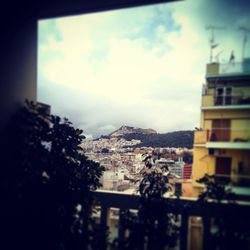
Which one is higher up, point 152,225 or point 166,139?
point 166,139

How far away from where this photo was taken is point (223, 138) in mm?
1882

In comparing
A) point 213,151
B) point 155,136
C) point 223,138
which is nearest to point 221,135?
point 223,138

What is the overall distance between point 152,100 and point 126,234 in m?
1.11

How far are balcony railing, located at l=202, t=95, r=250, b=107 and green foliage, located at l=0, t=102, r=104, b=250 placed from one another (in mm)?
1155

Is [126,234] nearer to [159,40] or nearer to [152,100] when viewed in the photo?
[152,100]

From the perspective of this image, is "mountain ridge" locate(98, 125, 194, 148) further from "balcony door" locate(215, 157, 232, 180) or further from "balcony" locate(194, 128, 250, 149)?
"balcony door" locate(215, 157, 232, 180)

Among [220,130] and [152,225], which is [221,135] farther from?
[152,225]

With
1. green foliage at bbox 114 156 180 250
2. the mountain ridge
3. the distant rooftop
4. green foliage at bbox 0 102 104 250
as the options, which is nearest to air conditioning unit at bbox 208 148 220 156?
the mountain ridge

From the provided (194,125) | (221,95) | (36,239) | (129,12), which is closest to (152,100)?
(194,125)

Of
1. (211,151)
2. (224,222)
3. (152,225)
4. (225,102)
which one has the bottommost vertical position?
(152,225)

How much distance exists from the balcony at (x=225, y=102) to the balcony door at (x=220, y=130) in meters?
0.11

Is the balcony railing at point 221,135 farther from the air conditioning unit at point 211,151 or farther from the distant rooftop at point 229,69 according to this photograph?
the distant rooftop at point 229,69

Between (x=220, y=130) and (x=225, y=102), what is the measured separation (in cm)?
22

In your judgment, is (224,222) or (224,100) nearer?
(224,222)
